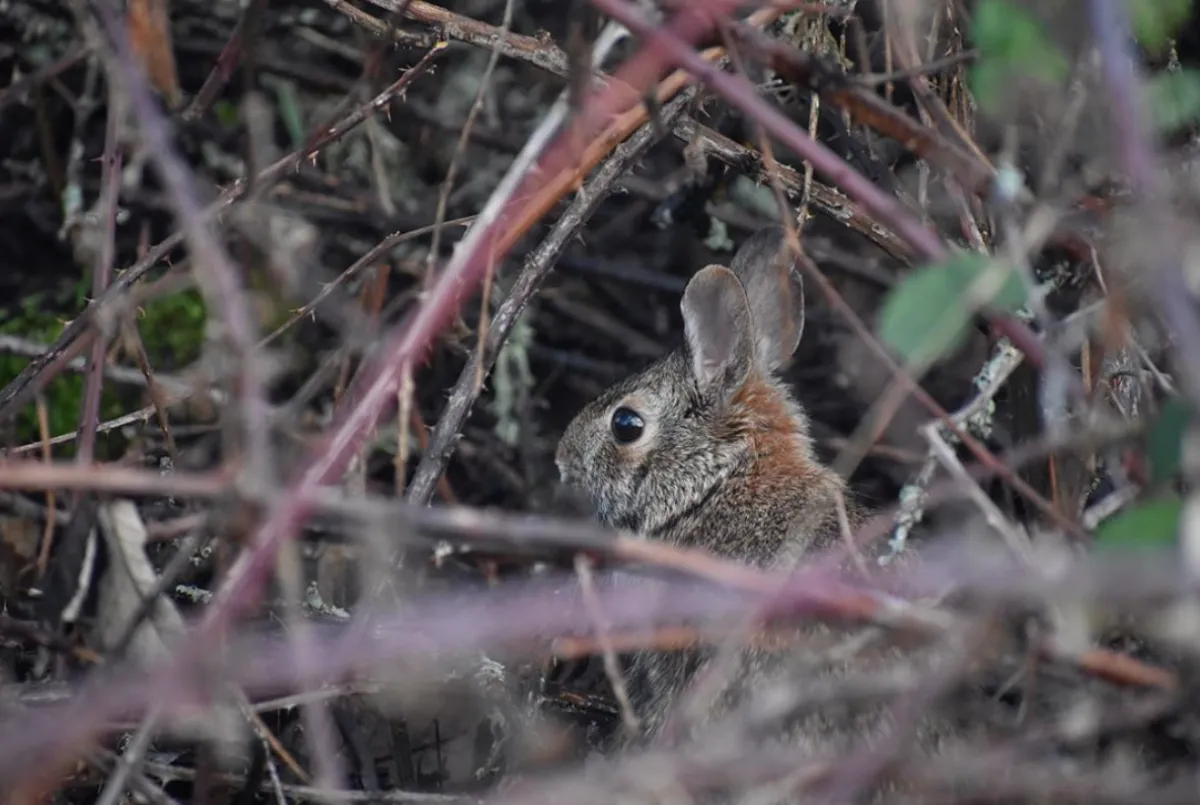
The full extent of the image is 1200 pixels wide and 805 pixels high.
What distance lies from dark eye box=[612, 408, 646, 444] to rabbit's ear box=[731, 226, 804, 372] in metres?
0.43

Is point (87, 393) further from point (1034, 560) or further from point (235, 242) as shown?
point (1034, 560)

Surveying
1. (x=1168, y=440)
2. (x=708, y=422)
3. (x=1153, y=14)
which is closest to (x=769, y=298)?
(x=708, y=422)

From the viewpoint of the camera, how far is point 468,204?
525cm

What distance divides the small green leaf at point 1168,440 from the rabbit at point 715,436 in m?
1.79

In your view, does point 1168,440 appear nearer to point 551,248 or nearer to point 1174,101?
point 1174,101

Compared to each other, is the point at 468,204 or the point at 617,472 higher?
the point at 468,204

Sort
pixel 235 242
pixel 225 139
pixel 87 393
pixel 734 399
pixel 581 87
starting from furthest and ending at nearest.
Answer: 1. pixel 225 139
2. pixel 734 399
3. pixel 235 242
4. pixel 87 393
5. pixel 581 87

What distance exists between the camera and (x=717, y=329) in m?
4.51

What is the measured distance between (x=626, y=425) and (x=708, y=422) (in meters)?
0.26

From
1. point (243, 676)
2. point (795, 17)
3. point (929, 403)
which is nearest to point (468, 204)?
point (795, 17)

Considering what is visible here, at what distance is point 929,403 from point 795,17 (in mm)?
1518

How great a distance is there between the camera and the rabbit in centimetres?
414

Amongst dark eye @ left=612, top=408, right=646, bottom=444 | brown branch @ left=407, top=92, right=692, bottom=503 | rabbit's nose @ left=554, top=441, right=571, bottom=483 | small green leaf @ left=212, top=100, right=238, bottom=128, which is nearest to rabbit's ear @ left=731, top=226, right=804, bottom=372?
dark eye @ left=612, top=408, right=646, bottom=444

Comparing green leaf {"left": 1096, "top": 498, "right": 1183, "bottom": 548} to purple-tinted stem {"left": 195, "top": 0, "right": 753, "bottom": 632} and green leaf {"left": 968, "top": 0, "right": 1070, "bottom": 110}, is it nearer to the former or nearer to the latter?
green leaf {"left": 968, "top": 0, "right": 1070, "bottom": 110}
